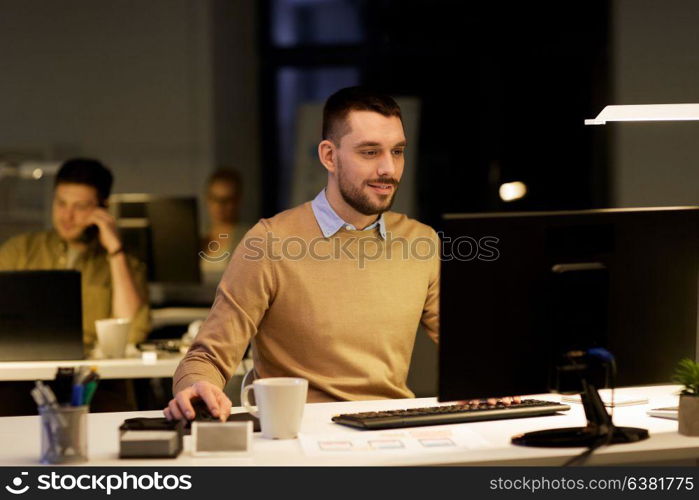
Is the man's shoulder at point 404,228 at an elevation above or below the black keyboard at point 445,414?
above

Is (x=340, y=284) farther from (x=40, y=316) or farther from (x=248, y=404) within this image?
(x=40, y=316)

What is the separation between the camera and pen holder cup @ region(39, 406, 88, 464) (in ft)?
5.47

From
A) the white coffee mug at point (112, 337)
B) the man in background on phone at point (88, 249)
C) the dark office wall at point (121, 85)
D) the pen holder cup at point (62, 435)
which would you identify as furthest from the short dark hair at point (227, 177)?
the pen holder cup at point (62, 435)

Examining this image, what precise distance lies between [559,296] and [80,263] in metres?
2.51

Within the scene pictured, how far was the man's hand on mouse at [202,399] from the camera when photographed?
6.22 ft

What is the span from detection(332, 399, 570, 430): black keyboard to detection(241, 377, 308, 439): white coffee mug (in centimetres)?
13

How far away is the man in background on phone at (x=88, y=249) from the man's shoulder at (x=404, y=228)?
1.56 meters

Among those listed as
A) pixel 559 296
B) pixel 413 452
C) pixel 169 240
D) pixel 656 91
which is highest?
pixel 656 91

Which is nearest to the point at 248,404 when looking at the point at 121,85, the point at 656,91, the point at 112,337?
the point at 112,337

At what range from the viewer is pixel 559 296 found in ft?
5.78

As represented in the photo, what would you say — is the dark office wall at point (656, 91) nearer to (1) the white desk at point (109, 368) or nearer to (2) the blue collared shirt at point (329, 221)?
(1) the white desk at point (109, 368)

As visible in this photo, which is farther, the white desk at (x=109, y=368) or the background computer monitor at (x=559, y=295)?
the white desk at (x=109, y=368)
